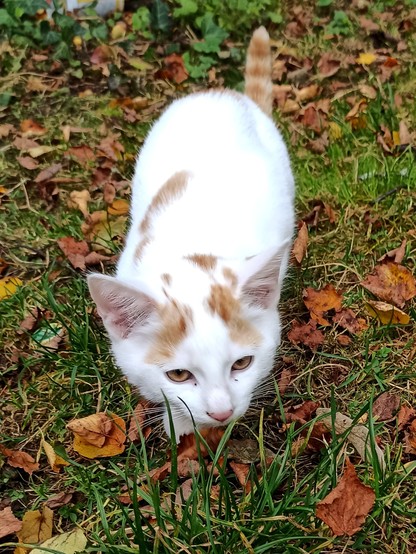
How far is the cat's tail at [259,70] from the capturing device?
3223 millimetres

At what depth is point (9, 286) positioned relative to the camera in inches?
120

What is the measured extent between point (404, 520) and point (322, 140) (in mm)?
2270

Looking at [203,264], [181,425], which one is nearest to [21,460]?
[181,425]

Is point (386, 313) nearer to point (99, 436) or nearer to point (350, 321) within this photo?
point (350, 321)

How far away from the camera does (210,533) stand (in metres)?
1.87

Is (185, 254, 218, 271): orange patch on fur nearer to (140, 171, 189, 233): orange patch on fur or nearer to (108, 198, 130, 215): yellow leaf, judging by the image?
(140, 171, 189, 233): orange patch on fur

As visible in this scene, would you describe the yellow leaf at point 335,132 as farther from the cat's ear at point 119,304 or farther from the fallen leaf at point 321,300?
the cat's ear at point 119,304

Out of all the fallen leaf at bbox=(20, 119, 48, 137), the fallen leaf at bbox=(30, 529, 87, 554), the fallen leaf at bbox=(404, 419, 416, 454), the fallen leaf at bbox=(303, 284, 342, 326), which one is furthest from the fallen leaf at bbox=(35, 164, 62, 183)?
the fallen leaf at bbox=(404, 419, 416, 454)

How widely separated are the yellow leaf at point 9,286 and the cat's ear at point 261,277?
4.50 ft

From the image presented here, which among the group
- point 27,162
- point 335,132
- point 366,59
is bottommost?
point 27,162

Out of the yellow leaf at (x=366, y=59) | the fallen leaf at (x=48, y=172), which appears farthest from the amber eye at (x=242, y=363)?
the yellow leaf at (x=366, y=59)

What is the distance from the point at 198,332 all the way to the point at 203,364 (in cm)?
10

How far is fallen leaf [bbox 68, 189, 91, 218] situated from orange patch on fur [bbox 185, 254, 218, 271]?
4.63ft

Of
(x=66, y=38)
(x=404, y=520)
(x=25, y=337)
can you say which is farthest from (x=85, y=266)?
(x=66, y=38)
